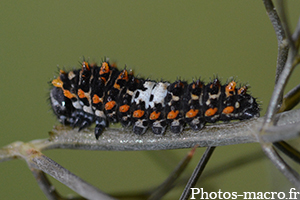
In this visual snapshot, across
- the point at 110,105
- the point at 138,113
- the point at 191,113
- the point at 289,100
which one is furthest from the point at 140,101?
the point at 289,100

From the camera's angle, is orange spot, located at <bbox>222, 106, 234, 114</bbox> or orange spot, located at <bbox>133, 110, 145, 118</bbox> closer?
orange spot, located at <bbox>222, 106, 234, 114</bbox>

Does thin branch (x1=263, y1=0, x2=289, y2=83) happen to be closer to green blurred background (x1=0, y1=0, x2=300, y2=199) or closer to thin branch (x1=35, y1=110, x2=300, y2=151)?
thin branch (x1=35, y1=110, x2=300, y2=151)

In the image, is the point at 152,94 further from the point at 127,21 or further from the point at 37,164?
the point at 127,21

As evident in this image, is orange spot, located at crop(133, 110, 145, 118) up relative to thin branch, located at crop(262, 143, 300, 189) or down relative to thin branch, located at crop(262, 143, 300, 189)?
up

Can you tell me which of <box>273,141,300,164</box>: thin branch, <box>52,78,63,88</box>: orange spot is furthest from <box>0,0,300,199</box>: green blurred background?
<box>273,141,300,164</box>: thin branch

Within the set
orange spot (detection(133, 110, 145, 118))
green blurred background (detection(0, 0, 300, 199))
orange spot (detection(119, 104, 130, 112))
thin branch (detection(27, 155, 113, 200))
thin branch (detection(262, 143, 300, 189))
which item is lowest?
thin branch (detection(262, 143, 300, 189))

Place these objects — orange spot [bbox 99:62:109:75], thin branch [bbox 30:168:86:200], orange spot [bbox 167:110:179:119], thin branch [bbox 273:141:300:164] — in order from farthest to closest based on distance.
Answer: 1. orange spot [bbox 99:62:109:75]
2. orange spot [bbox 167:110:179:119]
3. thin branch [bbox 30:168:86:200]
4. thin branch [bbox 273:141:300:164]

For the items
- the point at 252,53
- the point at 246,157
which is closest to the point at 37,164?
the point at 246,157
